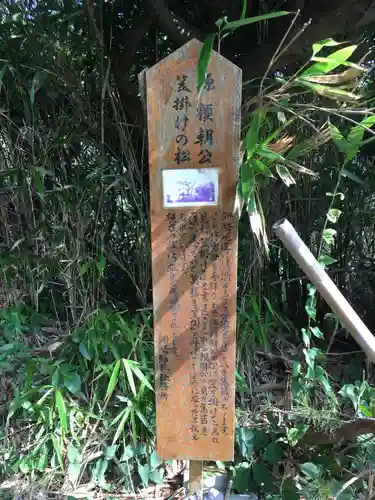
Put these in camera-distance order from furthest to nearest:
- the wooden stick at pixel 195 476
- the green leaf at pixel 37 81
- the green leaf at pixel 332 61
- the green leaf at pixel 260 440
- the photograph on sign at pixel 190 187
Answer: the green leaf at pixel 260 440, the green leaf at pixel 37 81, the wooden stick at pixel 195 476, the photograph on sign at pixel 190 187, the green leaf at pixel 332 61

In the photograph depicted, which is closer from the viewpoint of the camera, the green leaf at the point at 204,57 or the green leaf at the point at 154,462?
the green leaf at the point at 204,57

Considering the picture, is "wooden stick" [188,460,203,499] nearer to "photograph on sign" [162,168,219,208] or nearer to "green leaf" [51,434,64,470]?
"green leaf" [51,434,64,470]

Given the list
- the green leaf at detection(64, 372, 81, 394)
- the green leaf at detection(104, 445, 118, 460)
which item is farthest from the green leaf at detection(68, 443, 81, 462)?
the green leaf at detection(64, 372, 81, 394)

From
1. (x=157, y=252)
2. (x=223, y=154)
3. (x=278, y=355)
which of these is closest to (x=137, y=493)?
(x=278, y=355)

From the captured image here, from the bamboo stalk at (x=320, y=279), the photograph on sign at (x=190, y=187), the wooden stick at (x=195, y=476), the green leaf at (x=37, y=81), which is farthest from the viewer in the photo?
the green leaf at (x=37, y=81)

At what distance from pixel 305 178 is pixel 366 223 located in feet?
1.29

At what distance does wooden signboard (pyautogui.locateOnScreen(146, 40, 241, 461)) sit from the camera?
3.76 ft

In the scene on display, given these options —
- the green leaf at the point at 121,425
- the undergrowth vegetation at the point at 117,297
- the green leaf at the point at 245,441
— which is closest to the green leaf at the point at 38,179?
the undergrowth vegetation at the point at 117,297

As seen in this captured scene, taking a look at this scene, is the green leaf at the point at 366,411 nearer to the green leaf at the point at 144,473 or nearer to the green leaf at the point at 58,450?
the green leaf at the point at 144,473

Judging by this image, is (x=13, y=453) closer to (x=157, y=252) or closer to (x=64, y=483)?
(x=64, y=483)

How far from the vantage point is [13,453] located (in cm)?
175

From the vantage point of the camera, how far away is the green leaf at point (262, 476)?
1.62 metres

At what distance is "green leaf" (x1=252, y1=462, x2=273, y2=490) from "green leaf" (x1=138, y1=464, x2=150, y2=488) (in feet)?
1.38

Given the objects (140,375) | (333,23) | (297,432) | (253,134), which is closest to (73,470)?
(140,375)
